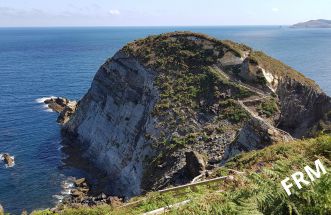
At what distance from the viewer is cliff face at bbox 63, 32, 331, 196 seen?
145ft

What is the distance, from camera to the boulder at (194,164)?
36.3 meters

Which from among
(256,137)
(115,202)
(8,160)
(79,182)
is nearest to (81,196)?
(79,182)

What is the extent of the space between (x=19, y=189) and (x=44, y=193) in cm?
377

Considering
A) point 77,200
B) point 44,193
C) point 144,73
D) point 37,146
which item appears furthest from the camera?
point 37,146

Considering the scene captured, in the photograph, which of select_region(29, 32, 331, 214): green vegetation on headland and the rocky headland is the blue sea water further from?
select_region(29, 32, 331, 214): green vegetation on headland

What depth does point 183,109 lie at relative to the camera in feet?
170

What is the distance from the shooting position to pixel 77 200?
4750 centimetres

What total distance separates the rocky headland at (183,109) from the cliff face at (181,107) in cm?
13

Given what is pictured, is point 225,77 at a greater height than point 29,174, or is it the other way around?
point 225,77

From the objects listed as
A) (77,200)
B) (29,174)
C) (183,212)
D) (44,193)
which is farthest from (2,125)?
(183,212)

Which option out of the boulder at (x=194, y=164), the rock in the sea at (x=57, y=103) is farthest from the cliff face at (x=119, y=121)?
the rock in the sea at (x=57, y=103)

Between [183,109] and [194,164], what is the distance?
1564 centimetres

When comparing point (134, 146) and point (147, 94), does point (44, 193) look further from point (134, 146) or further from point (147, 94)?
point (147, 94)

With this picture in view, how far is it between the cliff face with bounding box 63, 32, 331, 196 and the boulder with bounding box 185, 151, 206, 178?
0.73 meters
